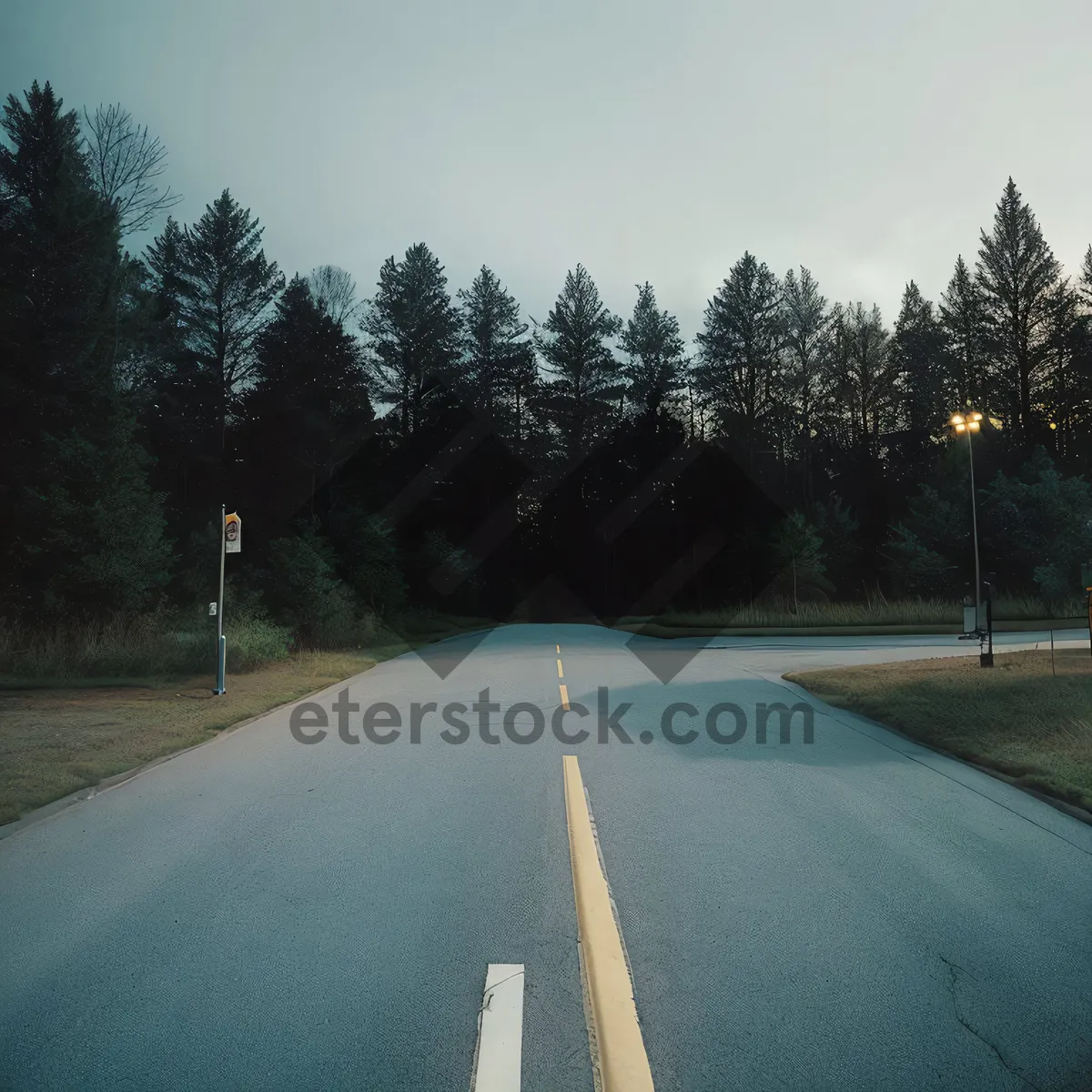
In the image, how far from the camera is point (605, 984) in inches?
130

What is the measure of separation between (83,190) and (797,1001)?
31060mm

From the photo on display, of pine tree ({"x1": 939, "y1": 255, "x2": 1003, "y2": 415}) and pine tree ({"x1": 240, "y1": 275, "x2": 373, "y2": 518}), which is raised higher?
pine tree ({"x1": 939, "y1": 255, "x2": 1003, "y2": 415})

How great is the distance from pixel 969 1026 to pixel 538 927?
1.82 meters

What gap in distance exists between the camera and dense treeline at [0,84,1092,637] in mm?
25406

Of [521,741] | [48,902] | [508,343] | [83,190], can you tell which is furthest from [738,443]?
[48,902]

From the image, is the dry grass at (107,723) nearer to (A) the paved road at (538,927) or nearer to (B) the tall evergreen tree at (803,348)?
(A) the paved road at (538,927)

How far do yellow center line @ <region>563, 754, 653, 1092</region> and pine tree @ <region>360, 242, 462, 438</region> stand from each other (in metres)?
49.4

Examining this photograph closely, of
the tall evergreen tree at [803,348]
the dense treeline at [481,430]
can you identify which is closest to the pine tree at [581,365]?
the dense treeline at [481,430]

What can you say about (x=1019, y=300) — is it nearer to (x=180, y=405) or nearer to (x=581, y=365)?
(x=581, y=365)

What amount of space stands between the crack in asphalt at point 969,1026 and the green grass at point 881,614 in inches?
1079

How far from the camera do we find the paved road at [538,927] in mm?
2807

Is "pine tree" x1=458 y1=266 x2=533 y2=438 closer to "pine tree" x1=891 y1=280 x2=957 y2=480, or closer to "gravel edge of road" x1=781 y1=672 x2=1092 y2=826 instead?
"pine tree" x1=891 y1=280 x2=957 y2=480

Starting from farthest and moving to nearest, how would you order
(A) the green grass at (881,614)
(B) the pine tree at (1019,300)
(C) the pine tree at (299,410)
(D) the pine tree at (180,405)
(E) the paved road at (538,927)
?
1. (B) the pine tree at (1019,300)
2. (D) the pine tree at (180,405)
3. (C) the pine tree at (299,410)
4. (A) the green grass at (881,614)
5. (E) the paved road at (538,927)

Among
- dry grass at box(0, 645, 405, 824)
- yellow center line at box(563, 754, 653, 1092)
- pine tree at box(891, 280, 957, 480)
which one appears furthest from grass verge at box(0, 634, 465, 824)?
pine tree at box(891, 280, 957, 480)
